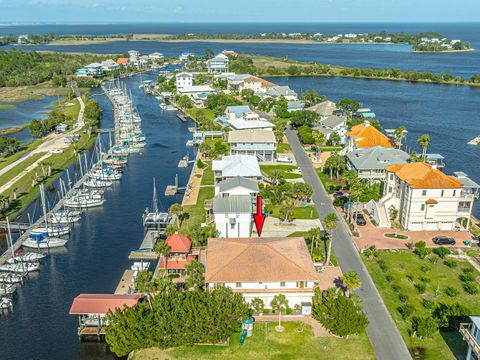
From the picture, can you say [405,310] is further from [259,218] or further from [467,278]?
[259,218]

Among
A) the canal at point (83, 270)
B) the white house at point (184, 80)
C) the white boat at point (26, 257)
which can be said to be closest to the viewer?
the canal at point (83, 270)

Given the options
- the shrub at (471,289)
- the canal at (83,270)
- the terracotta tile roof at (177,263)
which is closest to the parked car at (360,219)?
the shrub at (471,289)

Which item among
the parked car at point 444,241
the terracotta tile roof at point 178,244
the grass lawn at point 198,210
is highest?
the terracotta tile roof at point 178,244

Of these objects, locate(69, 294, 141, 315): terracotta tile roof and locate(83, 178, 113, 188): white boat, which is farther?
locate(83, 178, 113, 188): white boat

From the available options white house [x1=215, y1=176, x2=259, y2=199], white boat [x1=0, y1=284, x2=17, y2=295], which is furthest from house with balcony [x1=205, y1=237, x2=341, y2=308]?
white boat [x1=0, y1=284, x2=17, y2=295]

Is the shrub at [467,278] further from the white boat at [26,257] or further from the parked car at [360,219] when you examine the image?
the white boat at [26,257]

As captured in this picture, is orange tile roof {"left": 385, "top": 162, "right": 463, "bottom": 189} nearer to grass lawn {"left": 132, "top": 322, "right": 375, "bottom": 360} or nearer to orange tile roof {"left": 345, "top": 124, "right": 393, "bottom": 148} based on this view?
orange tile roof {"left": 345, "top": 124, "right": 393, "bottom": 148}

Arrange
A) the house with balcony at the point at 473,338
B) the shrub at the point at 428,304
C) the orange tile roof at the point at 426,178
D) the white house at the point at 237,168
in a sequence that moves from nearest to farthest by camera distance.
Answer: the house with balcony at the point at 473,338 < the shrub at the point at 428,304 < the orange tile roof at the point at 426,178 < the white house at the point at 237,168
